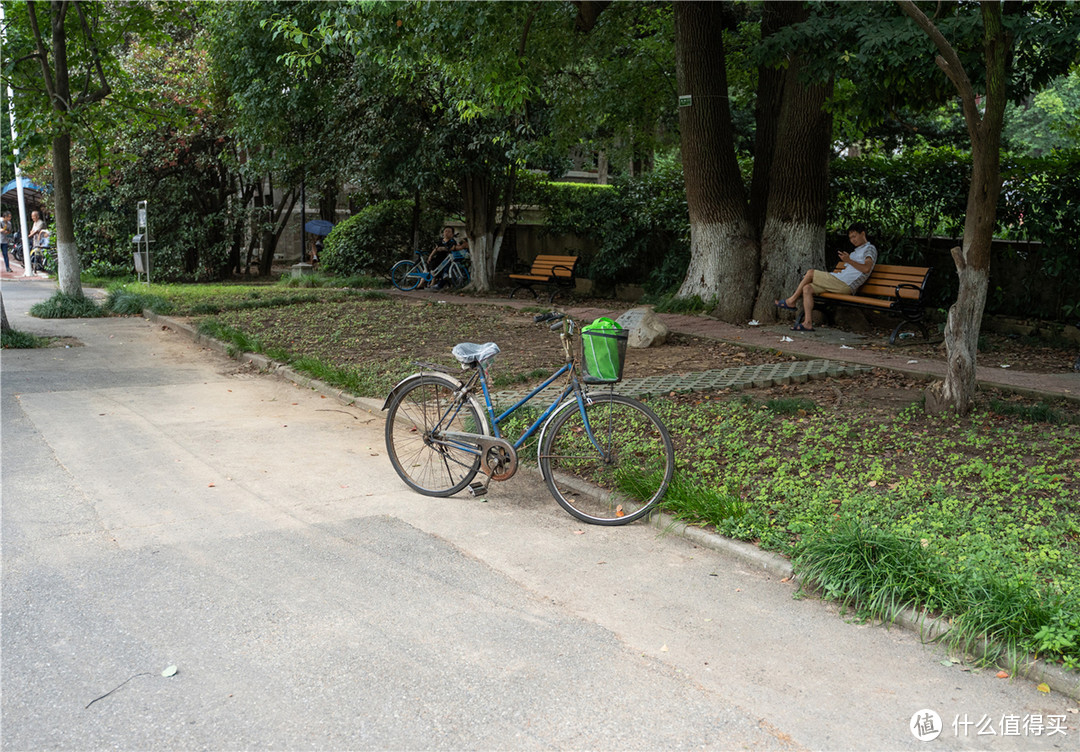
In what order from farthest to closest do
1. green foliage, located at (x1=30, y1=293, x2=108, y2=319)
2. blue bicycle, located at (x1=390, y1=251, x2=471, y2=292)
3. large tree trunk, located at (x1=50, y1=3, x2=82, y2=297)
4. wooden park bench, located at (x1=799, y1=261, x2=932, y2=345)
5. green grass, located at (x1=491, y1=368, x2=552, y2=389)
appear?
blue bicycle, located at (x1=390, y1=251, x2=471, y2=292) → green foliage, located at (x1=30, y1=293, x2=108, y2=319) → large tree trunk, located at (x1=50, y1=3, x2=82, y2=297) → wooden park bench, located at (x1=799, y1=261, x2=932, y2=345) → green grass, located at (x1=491, y1=368, x2=552, y2=389)

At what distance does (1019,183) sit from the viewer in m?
11.1

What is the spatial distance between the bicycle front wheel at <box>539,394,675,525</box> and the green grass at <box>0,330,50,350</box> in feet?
28.4

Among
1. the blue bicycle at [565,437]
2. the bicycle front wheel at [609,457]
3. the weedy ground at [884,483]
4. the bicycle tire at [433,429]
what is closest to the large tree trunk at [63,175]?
the weedy ground at [884,483]

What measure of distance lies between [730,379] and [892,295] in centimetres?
375

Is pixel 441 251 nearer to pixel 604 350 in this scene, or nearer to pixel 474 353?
pixel 474 353

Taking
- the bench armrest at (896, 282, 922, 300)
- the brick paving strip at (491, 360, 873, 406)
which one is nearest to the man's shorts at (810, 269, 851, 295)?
the bench armrest at (896, 282, 922, 300)

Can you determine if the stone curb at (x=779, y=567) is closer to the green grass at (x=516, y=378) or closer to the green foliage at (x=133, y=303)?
the green grass at (x=516, y=378)

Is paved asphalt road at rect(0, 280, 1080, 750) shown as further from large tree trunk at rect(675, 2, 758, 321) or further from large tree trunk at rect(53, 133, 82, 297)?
large tree trunk at rect(53, 133, 82, 297)

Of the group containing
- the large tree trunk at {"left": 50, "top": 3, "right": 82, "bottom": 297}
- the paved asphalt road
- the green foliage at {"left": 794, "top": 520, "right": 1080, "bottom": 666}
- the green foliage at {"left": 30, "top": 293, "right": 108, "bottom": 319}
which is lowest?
the paved asphalt road

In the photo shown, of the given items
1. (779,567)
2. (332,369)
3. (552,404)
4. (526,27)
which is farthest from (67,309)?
(779,567)

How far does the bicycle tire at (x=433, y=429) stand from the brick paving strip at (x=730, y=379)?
1.70 meters

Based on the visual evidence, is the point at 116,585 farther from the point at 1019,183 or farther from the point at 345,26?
the point at 1019,183

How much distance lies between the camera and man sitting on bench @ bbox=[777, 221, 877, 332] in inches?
454

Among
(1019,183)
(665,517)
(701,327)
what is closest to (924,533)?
(665,517)
